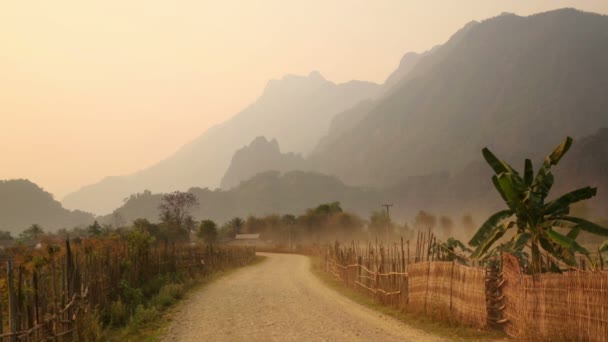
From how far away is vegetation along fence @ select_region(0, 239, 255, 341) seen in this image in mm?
9781

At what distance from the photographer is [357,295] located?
21.8 meters

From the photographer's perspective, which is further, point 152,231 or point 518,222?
point 152,231

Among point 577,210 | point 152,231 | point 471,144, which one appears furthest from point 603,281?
point 471,144

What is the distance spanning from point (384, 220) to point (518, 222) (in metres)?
99.9

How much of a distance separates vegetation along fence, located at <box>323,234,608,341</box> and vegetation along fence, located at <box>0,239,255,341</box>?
9.29 metres

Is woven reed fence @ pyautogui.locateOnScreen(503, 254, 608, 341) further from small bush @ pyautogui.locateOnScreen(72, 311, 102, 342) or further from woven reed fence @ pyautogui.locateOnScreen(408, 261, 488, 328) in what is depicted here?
small bush @ pyautogui.locateOnScreen(72, 311, 102, 342)

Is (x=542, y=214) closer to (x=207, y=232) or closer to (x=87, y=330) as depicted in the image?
(x=87, y=330)

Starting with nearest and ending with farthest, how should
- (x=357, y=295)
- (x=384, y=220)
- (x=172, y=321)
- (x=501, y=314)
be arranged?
(x=501, y=314)
(x=172, y=321)
(x=357, y=295)
(x=384, y=220)

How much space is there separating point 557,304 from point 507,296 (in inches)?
72.5

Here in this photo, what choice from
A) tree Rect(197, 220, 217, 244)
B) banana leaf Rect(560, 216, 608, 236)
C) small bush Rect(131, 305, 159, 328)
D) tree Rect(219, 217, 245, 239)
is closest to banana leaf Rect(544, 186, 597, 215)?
banana leaf Rect(560, 216, 608, 236)

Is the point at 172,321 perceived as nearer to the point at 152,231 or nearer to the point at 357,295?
the point at 357,295

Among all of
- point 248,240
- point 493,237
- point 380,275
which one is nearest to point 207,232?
point 248,240

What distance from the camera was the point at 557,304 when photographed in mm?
10273

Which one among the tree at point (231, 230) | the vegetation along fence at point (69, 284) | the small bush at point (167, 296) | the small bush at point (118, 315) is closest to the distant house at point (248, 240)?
the tree at point (231, 230)
